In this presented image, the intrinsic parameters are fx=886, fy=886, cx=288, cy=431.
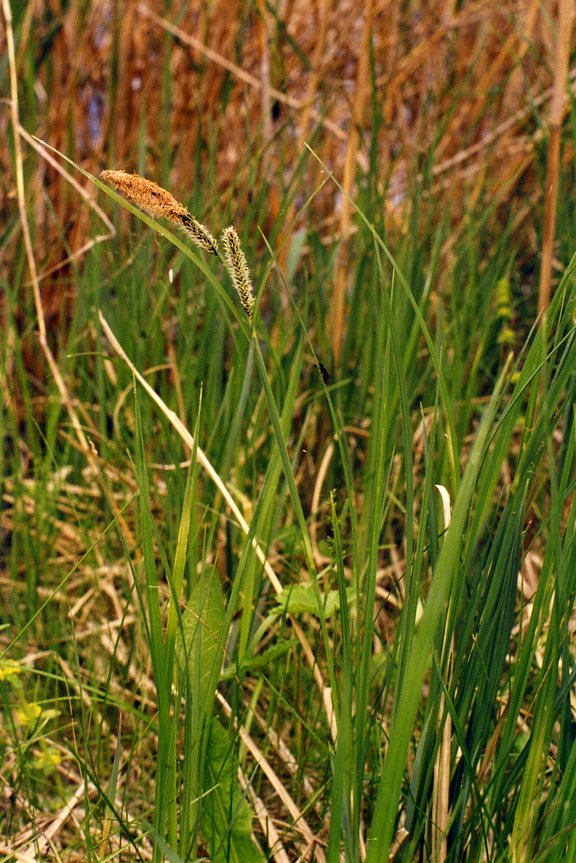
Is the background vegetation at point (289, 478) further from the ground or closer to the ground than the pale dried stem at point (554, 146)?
closer to the ground

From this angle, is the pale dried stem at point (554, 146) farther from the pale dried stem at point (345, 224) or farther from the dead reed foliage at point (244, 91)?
the dead reed foliage at point (244, 91)

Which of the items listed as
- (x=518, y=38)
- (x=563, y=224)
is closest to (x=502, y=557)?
(x=563, y=224)

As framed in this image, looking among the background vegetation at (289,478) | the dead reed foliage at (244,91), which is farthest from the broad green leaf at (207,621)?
the dead reed foliage at (244,91)

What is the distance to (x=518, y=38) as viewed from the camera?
78.7 inches

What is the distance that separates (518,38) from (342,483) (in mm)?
1307

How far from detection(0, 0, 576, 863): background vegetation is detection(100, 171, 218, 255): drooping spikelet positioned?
2 centimetres

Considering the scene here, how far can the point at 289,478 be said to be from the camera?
0.55 meters

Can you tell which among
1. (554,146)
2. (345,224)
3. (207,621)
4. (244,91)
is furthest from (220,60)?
(207,621)

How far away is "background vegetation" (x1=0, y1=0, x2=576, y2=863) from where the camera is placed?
1.93 ft

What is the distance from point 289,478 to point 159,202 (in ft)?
0.60

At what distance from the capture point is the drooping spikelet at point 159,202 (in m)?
0.50

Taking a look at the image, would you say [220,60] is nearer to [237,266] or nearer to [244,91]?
[244,91]

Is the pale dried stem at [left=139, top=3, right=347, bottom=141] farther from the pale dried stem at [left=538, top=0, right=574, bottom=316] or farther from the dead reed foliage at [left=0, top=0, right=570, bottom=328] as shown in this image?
the pale dried stem at [left=538, top=0, right=574, bottom=316]

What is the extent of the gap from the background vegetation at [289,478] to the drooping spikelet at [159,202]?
0.07 feet
